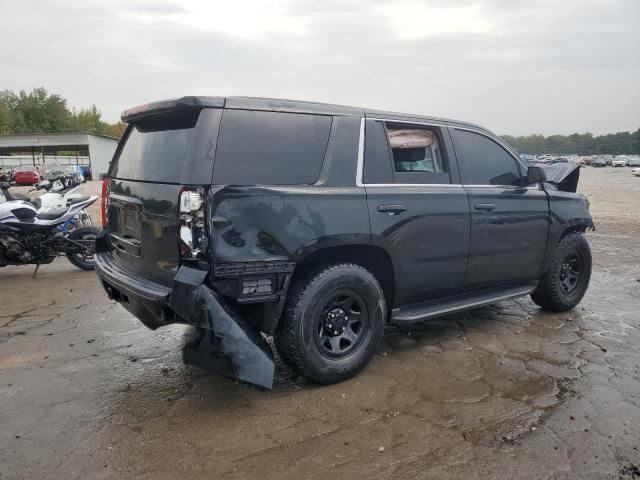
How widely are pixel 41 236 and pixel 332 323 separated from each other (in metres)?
4.75

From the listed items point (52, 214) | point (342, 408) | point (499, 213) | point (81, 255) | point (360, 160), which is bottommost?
point (342, 408)

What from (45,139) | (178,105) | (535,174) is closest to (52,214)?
→ (178,105)

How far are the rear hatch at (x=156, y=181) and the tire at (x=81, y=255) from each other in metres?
3.21

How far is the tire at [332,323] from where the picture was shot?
129 inches

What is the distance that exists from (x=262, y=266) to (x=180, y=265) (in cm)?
50

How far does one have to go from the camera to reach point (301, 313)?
10.7 feet

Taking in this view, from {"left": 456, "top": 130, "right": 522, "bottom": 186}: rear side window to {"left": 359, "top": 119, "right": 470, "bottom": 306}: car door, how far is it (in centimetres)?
17

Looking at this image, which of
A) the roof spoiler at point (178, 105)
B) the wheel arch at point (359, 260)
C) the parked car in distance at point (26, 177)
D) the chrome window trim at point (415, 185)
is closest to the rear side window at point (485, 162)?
the chrome window trim at point (415, 185)

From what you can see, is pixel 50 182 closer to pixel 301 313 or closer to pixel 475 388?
Answer: pixel 301 313

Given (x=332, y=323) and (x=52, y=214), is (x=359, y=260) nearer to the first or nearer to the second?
(x=332, y=323)

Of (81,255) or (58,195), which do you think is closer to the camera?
(81,255)

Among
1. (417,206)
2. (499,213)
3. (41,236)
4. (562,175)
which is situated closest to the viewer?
(417,206)

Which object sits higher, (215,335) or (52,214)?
(52,214)

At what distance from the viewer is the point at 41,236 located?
Result: 6.49 m
